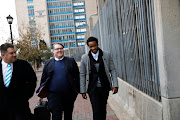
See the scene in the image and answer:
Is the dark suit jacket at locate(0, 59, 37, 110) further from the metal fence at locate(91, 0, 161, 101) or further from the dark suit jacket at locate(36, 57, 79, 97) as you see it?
the metal fence at locate(91, 0, 161, 101)

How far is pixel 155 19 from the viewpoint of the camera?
332 cm

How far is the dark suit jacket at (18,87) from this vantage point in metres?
3.15

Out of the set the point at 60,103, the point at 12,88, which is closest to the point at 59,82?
the point at 60,103

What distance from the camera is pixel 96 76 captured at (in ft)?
12.7

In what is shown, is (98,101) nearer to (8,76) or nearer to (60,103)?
(60,103)

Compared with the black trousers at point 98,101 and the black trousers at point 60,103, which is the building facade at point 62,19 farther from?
the black trousers at point 98,101

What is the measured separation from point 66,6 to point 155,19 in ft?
326

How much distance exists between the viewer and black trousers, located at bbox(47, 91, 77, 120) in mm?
4039

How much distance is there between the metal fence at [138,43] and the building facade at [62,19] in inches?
3634

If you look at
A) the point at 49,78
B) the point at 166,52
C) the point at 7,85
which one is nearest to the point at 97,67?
the point at 49,78

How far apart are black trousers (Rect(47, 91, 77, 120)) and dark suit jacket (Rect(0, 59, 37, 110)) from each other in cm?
69

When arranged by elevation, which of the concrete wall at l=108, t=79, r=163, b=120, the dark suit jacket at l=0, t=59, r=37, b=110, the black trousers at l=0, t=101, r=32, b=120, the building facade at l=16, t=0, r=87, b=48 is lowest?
the concrete wall at l=108, t=79, r=163, b=120

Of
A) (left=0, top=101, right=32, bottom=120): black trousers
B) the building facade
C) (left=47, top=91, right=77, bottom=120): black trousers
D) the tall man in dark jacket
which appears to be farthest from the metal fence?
the building facade

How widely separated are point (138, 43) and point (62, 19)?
97964 mm
